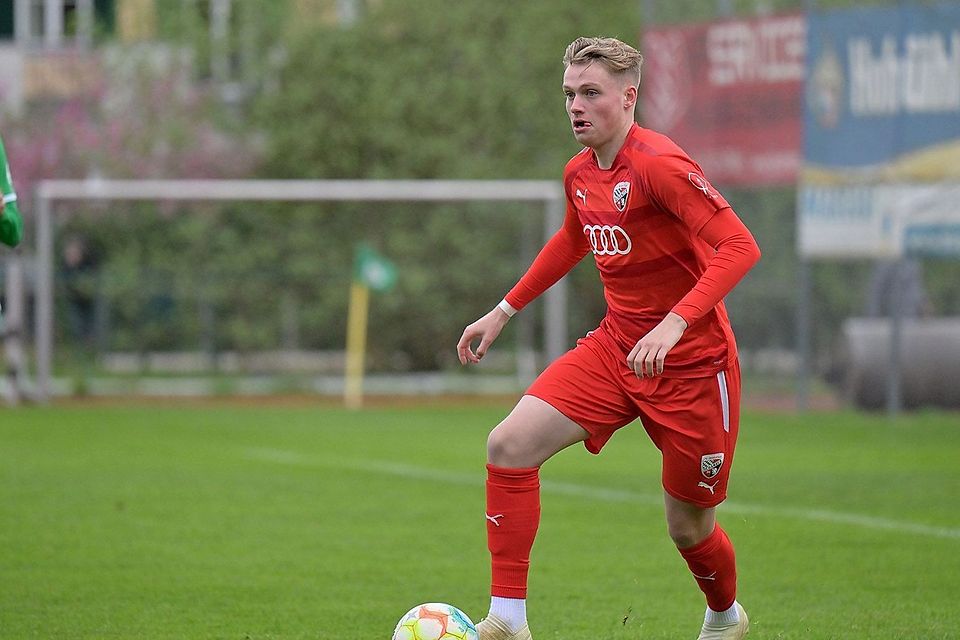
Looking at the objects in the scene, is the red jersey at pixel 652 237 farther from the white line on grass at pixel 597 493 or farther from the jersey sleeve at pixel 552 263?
the white line on grass at pixel 597 493

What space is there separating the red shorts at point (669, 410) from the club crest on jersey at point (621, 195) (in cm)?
51

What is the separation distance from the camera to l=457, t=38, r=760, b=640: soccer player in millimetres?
5422

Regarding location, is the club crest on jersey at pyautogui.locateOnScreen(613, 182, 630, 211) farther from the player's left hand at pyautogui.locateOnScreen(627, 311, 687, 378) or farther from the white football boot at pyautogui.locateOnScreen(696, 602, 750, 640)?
the white football boot at pyautogui.locateOnScreen(696, 602, 750, 640)

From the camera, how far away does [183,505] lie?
33.9 feet

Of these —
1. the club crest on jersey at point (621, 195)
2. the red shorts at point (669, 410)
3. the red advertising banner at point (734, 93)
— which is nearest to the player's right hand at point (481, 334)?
the red shorts at point (669, 410)

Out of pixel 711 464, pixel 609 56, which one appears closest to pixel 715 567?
pixel 711 464

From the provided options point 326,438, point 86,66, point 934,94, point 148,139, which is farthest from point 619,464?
point 86,66

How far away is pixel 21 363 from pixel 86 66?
36.8 feet

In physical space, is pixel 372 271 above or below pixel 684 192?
below

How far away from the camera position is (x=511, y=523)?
18.0ft

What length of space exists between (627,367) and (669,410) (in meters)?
0.21

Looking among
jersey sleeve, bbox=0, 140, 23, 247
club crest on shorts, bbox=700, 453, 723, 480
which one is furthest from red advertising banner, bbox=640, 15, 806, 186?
club crest on shorts, bbox=700, 453, 723, 480

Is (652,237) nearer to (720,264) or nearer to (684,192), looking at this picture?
(684,192)

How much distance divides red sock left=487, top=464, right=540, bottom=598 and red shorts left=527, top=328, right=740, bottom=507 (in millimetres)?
276
